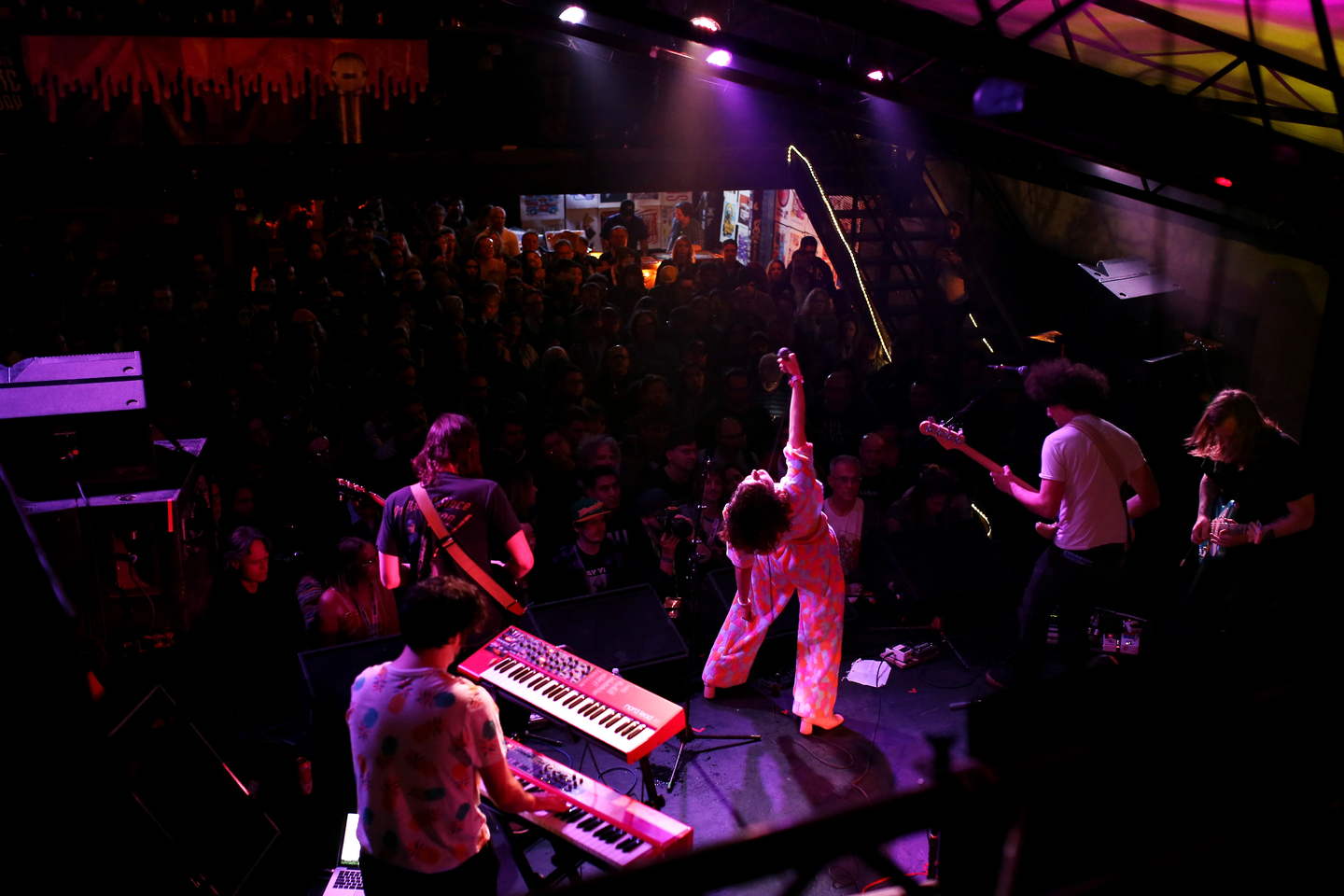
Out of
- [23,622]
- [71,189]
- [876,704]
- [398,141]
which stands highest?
[398,141]

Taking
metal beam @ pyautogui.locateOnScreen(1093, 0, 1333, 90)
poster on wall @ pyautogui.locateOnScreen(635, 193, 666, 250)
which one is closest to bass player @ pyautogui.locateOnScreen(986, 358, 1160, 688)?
metal beam @ pyautogui.locateOnScreen(1093, 0, 1333, 90)

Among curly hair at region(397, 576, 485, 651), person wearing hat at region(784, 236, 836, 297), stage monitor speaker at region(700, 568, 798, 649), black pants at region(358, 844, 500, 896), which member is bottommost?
stage monitor speaker at region(700, 568, 798, 649)

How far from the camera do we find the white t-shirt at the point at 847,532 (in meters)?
5.27

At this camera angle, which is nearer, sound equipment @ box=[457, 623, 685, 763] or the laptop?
the laptop

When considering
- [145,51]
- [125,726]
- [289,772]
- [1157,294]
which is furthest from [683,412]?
[145,51]

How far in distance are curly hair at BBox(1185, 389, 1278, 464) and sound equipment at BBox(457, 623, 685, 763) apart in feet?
8.55

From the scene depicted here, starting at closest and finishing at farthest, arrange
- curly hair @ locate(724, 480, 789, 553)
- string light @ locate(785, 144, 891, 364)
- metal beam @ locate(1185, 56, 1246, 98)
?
1. curly hair @ locate(724, 480, 789, 553)
2. metal beam @ locate(1185, 56, 1246, 98)
3. string light @ locate(785, 144, 891, 364)

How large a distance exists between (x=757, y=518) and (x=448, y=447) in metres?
1.26

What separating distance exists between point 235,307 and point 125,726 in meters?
4.60

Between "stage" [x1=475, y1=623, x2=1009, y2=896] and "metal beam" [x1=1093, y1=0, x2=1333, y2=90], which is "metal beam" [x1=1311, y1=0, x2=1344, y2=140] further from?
"stage" [x1=475, y1=623, x2=1009, y2=896]

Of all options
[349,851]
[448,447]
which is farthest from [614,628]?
[349,851]

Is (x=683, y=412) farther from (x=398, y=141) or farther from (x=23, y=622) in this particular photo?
(x=23, y=622)

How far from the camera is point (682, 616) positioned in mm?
4695

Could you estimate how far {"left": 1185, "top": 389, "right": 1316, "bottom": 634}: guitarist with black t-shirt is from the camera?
4.01 metres
